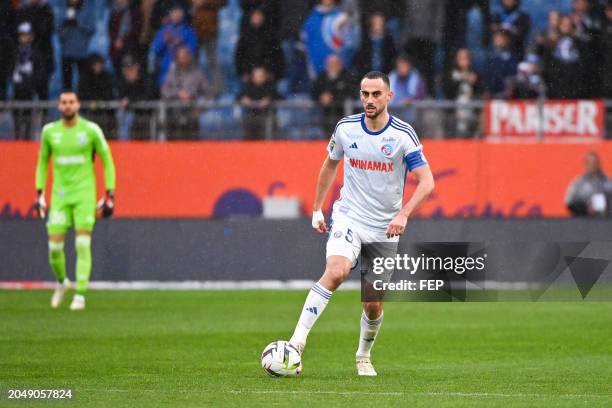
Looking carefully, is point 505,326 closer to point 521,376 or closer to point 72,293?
point 521,376

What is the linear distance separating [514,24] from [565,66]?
1.18m

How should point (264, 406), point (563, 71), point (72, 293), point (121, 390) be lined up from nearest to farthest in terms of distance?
1. point (264, 406)
2. point (121, 390)
3. point (72, 293)
4. point (563, 71)

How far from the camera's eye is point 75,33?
2255 centimetres

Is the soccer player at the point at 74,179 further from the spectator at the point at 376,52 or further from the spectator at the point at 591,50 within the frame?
the spectator at the point at 591,50

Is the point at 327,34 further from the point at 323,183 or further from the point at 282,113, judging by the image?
the point at 323,183

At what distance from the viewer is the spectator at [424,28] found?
71.6 ft

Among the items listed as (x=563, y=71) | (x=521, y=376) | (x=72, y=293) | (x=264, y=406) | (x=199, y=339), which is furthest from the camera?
(x=563, y=71)

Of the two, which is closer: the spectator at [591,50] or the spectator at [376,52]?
the spectator at [591,50]

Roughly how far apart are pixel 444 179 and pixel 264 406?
1280 cm

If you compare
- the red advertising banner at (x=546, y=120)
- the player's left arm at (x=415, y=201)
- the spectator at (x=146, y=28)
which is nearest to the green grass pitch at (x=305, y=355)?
the player's left arm at (x=415, y=201)

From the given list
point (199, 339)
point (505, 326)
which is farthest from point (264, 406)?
point (505, 326)

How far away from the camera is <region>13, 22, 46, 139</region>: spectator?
71.0 ft

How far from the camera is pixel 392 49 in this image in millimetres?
21516

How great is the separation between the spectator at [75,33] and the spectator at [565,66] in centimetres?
751
